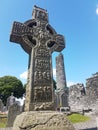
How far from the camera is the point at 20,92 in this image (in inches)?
1613

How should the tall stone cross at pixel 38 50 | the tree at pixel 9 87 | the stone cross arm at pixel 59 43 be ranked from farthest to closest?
the tree at pixel 9 87 → the stone cross arm at pixel 59 43 → the tall stone cross at pixel 38 50

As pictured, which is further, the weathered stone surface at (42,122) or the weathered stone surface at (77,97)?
the weathered stone surface at (77,97)

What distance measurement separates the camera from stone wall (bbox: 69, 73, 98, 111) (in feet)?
60.3

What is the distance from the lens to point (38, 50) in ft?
15.7

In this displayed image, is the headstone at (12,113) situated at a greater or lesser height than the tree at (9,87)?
lesser

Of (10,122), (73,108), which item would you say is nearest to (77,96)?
(73,108)

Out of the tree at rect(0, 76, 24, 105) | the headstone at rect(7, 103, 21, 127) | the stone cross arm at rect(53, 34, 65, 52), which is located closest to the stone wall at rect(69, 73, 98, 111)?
the headstone at rect(7, 103, 21, 127)

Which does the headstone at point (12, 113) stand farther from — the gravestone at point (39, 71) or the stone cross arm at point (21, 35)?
the stone cross arm at point (21, 35)

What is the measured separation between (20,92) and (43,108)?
38.3 metres

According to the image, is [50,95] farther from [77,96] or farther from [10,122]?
[77,96]

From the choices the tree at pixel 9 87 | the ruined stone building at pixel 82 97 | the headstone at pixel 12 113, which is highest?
the tree at pixel 9 87

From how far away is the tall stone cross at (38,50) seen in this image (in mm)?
4137

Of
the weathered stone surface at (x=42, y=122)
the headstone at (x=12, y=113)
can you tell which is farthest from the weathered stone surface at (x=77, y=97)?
the weathered stone surface at (x=42, y=122)

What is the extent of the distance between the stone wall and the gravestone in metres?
14.6
